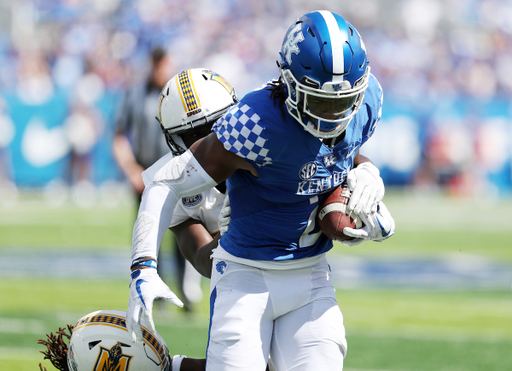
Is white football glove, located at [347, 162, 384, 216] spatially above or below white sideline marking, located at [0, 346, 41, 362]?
above

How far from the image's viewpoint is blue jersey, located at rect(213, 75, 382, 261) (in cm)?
248

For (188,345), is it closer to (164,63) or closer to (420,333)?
(420,333)

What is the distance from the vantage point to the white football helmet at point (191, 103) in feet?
10.8

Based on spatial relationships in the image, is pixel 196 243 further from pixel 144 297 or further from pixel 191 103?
pixel 144 297

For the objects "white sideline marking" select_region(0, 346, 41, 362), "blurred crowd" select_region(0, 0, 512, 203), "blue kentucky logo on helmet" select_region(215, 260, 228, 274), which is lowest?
"white sideline marking" select_region(0, 346, 41, 362)

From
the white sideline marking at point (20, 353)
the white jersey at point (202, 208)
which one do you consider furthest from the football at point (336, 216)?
the white sideline marking at point (20, 353)

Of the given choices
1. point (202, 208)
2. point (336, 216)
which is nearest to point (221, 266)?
point (336, 216)

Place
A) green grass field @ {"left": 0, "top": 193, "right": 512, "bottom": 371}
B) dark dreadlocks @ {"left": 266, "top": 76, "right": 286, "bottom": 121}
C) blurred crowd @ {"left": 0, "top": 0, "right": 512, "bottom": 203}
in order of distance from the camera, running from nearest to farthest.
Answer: dark dreadlocks @ {"left": 266, "top": 76, "right": 286, "bottom": 121}, green grass field @ {"left": 0, "top": 193, "right": 512, "bottom": 371}, blurred crowd @ {"left": 0, "top": 0, "right": 512, "bottom": 203}

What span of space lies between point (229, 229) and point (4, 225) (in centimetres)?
972

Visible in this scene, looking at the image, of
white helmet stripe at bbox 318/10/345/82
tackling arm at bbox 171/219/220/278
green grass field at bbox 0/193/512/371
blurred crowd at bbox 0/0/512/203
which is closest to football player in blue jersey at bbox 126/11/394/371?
white helmet stripe at bbox 318/10/345/82

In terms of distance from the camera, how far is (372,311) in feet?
20.1

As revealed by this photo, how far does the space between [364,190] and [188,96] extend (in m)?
1.11

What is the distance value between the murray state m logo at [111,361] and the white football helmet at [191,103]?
1.02 m

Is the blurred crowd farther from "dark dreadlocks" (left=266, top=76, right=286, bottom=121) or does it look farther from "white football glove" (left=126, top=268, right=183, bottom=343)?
"white football glove" (left=126, top=268, right=183, bottom=343)
